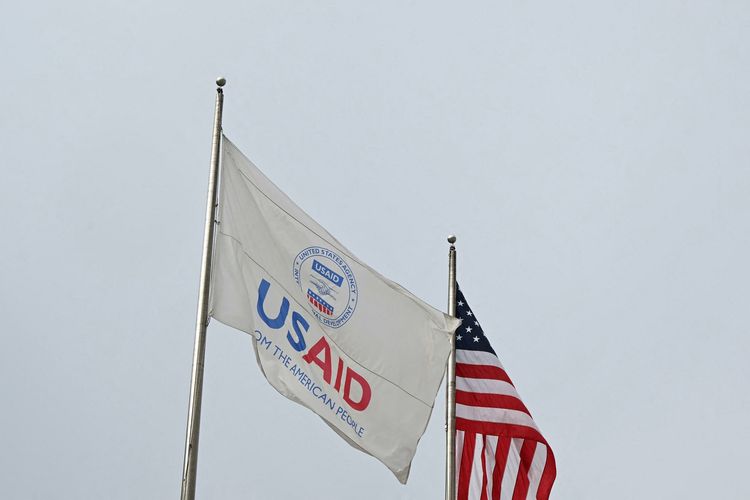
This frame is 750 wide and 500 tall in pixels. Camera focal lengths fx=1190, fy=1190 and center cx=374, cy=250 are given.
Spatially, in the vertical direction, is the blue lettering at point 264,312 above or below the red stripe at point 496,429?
above

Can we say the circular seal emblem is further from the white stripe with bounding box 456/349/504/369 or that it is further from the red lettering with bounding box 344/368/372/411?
the white stripe with bounding box 456/349/504/369

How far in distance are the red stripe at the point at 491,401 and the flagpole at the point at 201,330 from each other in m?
8.20

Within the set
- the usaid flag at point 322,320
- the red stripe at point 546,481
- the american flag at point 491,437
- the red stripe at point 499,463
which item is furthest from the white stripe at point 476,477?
the usaid flag at point 322,320

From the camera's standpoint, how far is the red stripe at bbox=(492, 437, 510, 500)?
809 inches

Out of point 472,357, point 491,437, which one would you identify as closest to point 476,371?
point 472,357

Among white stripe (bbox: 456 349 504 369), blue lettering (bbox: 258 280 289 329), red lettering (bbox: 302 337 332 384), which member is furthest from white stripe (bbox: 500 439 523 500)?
blue lettering (bbox: 258 280 289 329)

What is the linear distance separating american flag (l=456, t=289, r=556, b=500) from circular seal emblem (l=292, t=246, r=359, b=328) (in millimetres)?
5312

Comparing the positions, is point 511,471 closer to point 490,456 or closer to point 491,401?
point 490,456

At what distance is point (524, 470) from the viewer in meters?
20.8

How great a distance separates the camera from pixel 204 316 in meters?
13.6

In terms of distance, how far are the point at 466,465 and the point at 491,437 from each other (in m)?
0.66

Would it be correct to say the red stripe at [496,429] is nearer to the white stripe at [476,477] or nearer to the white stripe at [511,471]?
the white stripe at [511,471]

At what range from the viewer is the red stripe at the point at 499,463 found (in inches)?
809

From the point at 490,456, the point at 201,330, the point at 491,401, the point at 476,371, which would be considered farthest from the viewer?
the point at 476,371
